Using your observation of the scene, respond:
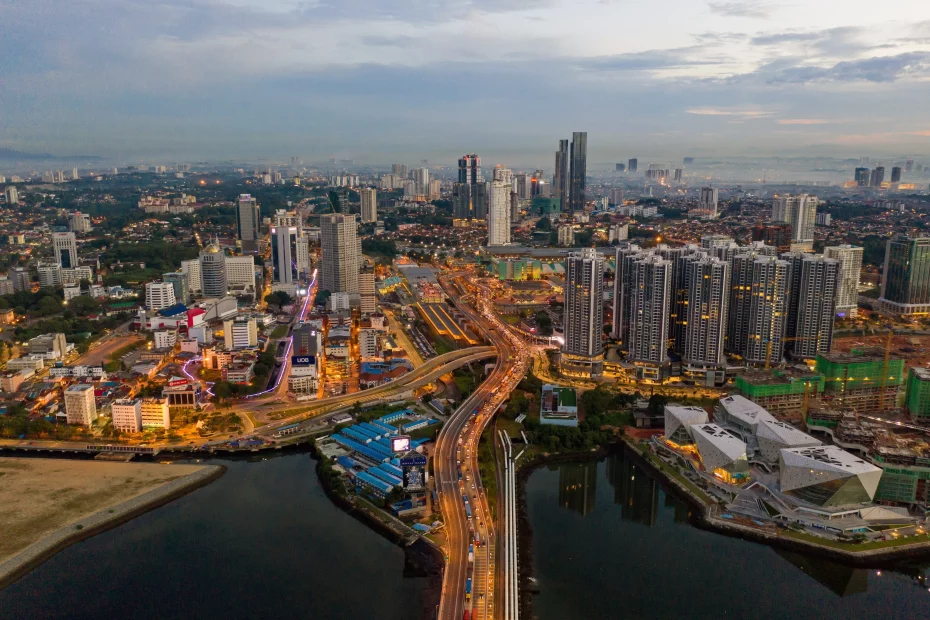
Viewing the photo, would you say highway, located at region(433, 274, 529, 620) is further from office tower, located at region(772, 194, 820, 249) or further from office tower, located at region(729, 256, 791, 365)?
office tower, located at region(772, 194, 820, 249)

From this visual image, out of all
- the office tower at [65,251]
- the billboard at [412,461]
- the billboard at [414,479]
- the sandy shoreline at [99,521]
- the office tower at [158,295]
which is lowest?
the sandy shoreline at [99,521]

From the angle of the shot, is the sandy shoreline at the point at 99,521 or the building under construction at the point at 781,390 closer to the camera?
the sandy shoreline at the point at 99,521

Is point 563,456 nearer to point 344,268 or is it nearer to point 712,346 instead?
point 712,346

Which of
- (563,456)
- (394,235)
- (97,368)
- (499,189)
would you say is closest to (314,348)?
(97,368)

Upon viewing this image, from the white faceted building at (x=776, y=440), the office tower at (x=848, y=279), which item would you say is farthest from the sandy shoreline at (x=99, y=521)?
the office tower at (x=848, y=279)

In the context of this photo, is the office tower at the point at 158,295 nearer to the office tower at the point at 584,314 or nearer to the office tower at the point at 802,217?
the office tower at the point at 584,314

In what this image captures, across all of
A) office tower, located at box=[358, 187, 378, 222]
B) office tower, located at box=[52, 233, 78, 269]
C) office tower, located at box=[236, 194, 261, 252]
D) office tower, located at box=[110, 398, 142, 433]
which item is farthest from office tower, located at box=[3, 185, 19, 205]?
office tower, located at box=[110, 398, 142, 433]
